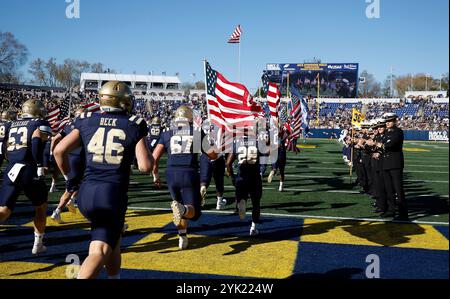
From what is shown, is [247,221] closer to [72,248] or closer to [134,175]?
[72,248]

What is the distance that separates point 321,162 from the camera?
Result: 1850cm

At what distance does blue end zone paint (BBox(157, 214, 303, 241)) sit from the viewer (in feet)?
21.1

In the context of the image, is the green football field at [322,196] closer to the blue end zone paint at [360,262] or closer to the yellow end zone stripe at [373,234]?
the yellow end zone stripe at [373,234]

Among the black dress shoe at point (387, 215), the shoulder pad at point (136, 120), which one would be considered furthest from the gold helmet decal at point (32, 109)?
the black dress shoe at point (387, 215)

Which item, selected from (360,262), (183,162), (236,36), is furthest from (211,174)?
(236,36)

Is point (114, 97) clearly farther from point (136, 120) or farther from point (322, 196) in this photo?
point (322, 196)

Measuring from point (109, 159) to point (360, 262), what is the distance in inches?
138

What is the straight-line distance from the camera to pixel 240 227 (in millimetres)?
6883

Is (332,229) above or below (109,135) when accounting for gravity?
below

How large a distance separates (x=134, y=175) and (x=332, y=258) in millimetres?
9440

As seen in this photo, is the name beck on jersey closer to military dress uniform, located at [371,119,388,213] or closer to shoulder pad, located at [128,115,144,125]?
shoulder pad, located at [128,115,144,125]

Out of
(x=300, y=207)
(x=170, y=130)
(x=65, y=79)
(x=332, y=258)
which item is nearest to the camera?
(x=332, y=258)

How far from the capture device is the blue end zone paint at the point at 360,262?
4629 mm
